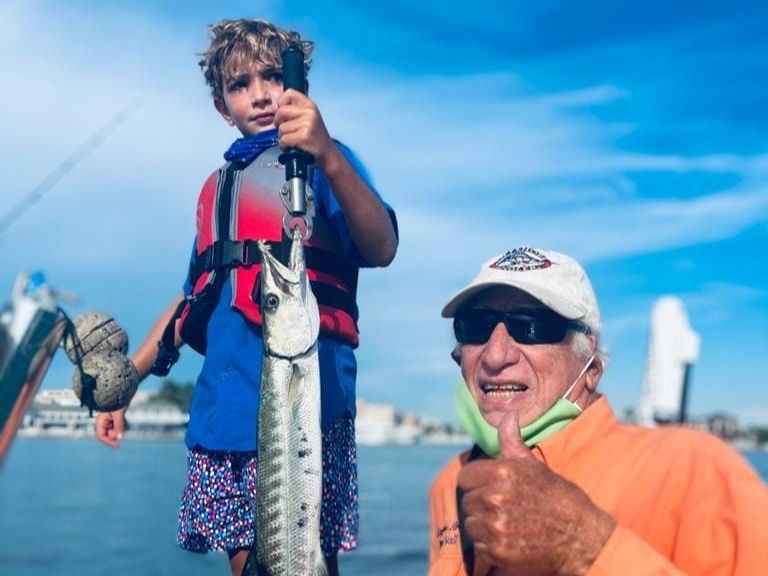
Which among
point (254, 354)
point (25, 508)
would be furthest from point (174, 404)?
point (25, 508)

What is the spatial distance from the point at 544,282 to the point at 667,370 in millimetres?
4964

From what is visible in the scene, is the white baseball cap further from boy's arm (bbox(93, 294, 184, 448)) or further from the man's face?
boy's arm (bbox(93, 294, 184, 448))

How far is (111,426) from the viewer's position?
502 cm

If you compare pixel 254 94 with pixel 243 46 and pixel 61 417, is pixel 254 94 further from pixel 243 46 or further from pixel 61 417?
pixel 61 417

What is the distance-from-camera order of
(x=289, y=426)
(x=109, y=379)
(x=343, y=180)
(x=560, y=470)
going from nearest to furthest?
(x=560, y=470)
(x=289, y=426)
(x=343, y=180)
(x=109, y=379)

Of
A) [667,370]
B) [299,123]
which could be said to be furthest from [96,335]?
[667,370]

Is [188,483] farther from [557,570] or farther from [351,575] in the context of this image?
[351,575]

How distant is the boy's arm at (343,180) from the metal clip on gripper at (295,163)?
58mm

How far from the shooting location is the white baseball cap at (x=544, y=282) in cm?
342

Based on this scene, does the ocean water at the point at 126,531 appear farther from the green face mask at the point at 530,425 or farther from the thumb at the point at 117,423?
the green face mask at the point at 530,425

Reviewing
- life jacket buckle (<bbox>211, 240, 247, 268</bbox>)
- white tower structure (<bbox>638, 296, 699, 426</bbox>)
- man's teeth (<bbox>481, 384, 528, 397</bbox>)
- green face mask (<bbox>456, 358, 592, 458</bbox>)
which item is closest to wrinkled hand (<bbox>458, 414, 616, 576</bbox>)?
green face mask (<bbox>456, 358, 592, 458</bbox>)

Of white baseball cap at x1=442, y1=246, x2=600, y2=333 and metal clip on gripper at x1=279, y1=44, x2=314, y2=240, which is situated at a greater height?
metal clip on gripper at x1=279, y1=44, x2=314, y2=240

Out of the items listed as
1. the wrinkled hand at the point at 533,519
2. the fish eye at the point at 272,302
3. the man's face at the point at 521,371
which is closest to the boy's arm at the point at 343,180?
the fish eye at the point at 272,302

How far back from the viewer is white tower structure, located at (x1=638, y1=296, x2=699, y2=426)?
25.0 feet
